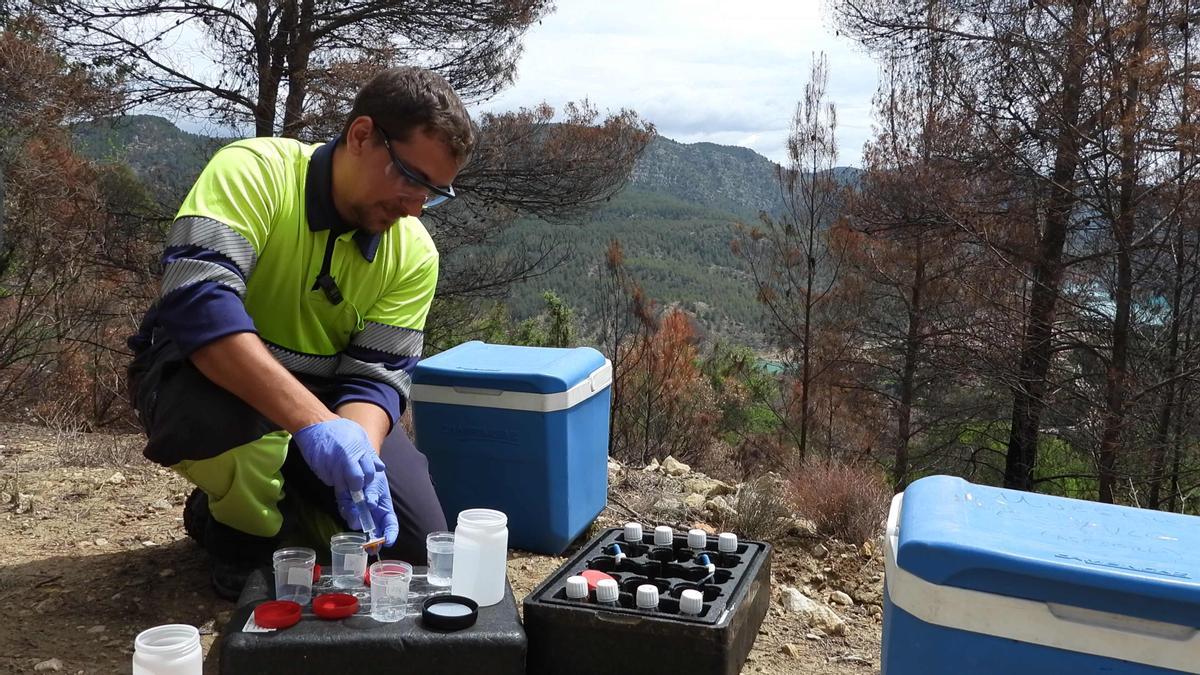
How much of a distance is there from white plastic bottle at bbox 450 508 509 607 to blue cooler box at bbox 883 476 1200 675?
702 millimetres

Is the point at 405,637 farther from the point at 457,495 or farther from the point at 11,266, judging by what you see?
the point at 11,266

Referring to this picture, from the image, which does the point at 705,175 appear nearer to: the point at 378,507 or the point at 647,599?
the point at 378,507

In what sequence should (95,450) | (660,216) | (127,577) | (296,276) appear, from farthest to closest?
(660,216), (95,450), (127,577), (296,276)

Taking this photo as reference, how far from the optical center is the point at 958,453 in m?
10.8

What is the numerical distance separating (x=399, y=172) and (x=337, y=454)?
65cm

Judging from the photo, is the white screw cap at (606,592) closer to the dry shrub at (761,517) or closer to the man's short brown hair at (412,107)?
the man's short brown hair at (412,107)

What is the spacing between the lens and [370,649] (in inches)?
56.1

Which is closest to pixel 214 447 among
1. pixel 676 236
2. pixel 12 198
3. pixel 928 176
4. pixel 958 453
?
pixel 12 198

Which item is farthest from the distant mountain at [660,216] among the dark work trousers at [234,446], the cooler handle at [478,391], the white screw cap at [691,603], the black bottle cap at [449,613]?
the white screw cap at [691,603]

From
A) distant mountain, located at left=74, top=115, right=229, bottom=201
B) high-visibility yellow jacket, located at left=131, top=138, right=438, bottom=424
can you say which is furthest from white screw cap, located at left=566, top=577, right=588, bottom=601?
distant mountain, located at left=74, top=115, right=229, bottom=201

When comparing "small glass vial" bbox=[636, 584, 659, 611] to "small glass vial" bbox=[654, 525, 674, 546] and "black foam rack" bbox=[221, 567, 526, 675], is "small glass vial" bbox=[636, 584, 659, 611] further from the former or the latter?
"small glass vial" bbox=[654, 525, 674, 546]

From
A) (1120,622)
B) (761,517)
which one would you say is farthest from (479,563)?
(761,517)

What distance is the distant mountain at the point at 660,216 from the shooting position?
798 cm

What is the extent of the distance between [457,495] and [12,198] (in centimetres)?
705
